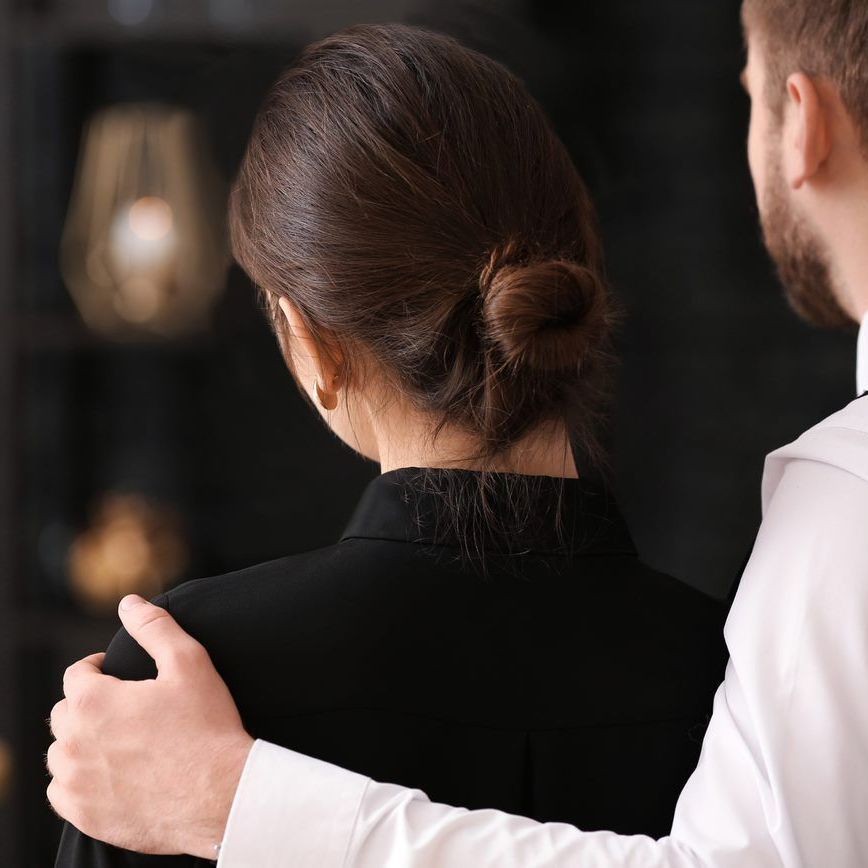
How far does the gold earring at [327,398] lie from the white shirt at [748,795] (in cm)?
23

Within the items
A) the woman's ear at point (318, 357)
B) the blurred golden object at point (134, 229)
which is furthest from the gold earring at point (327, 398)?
the blurred golden object at point (134, 229)

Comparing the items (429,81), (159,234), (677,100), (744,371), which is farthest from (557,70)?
(429,81)

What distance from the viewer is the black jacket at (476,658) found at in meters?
0.75

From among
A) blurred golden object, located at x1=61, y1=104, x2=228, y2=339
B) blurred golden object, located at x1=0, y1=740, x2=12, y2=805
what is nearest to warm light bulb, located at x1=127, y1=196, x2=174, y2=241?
blurred golden object, located at x1=61, y1=104, x2=228, y2=339

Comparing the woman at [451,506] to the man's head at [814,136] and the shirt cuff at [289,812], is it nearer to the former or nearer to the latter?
the shirt cuff at [289,812]

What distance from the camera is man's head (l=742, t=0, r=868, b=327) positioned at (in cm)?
100

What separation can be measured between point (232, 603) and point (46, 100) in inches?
51.4

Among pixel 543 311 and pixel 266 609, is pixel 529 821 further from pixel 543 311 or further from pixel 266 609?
pixel 543 311

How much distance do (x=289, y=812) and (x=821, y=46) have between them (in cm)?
74

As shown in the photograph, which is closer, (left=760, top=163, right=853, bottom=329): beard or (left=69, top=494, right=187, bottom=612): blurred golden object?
(left=760, top=163, right=853, bottom=329): beard

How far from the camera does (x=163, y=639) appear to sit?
2.38ft

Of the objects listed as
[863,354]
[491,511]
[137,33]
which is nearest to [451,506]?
[491,511]

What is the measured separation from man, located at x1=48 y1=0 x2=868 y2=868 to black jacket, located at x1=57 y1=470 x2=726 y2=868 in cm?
3

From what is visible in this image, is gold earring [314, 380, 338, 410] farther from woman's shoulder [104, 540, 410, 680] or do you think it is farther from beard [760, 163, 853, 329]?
beard [760, 163, 853, 329]
